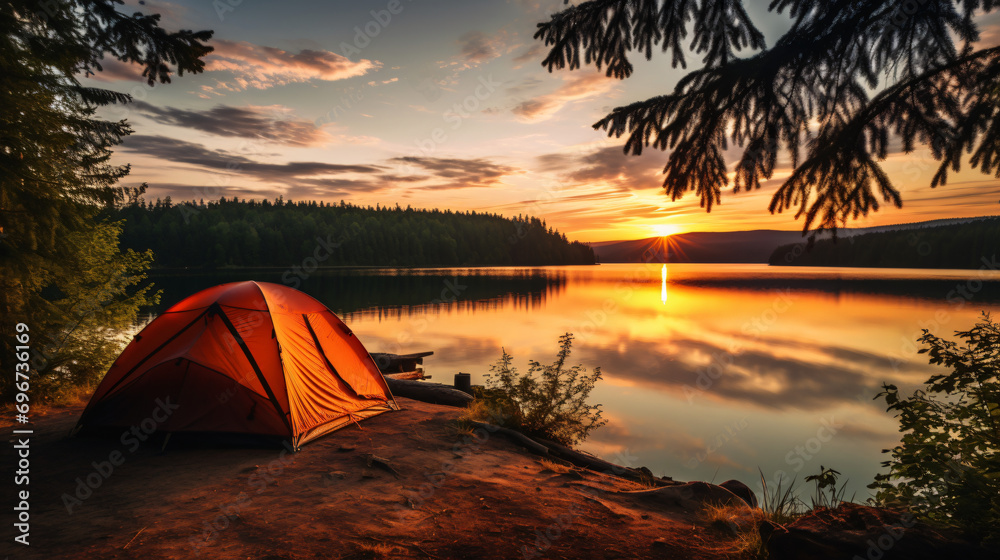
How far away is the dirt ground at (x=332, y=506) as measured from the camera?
423 cm

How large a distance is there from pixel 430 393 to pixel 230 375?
4952 mm

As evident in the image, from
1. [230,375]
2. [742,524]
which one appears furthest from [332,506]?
[742,524]

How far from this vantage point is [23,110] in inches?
256

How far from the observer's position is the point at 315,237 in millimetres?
106688

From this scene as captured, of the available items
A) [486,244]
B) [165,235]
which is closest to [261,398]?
[165,235]

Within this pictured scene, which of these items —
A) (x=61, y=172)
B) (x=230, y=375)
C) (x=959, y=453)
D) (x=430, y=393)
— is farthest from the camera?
(x=430, y=393)

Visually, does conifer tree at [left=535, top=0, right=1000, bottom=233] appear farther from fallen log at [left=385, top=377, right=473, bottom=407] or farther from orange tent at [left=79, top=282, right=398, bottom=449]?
fallen log at [left=385, top=377, right=473, bottom=407]

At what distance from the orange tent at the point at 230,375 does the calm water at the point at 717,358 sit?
659 centimetres

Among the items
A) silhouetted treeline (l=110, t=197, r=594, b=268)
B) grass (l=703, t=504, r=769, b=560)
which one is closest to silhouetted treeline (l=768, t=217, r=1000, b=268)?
silhouetted treeline (l=110, t=197, r=594, b=268)

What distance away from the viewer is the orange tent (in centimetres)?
679

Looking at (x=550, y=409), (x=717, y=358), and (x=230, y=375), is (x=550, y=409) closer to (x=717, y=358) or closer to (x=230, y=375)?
(x=230, y=375)

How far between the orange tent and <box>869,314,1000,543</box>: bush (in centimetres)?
726

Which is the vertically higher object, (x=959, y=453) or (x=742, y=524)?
(x=959, y=453)

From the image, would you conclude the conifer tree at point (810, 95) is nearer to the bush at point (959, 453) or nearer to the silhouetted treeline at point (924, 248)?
the bush at point (959, 453)
